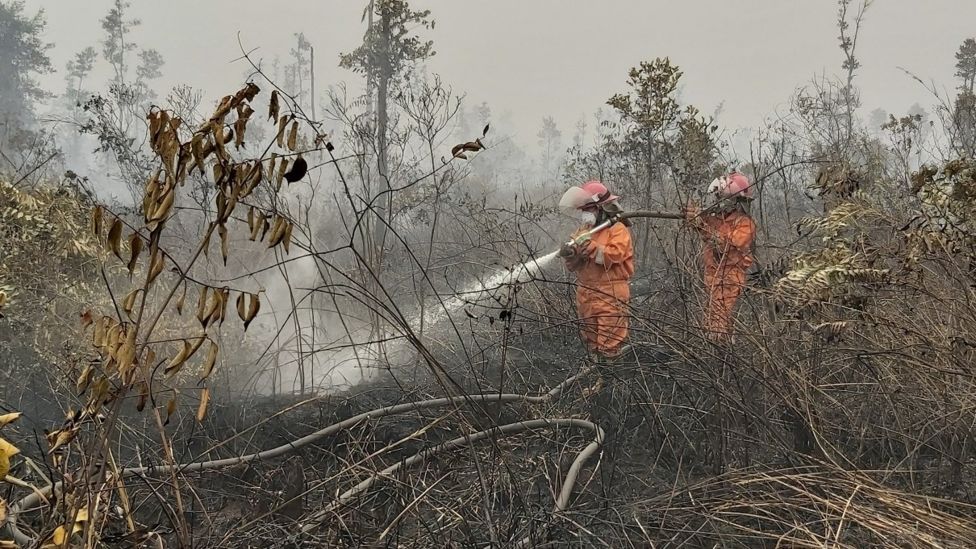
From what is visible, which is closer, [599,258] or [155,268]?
[155,268]

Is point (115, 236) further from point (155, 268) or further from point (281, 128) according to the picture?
point (281, 128)

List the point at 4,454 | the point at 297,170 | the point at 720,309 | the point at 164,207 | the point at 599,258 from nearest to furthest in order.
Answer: the point at 4,454 < the point at 164,207 < the point at 297,170 < the point at 720,309 < the point at 599,258

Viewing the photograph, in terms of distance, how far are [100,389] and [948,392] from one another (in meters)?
2.79

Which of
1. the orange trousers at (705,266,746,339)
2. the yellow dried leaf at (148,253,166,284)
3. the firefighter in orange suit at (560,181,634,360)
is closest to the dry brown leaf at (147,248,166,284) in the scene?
the yellow dried leaf at (148,253,166,284)

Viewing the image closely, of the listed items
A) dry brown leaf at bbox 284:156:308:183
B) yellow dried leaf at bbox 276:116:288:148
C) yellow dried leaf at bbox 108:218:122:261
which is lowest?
yellow dried leaf at bbox 108:218:122:261

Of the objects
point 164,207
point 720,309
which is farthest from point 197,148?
point 720,309

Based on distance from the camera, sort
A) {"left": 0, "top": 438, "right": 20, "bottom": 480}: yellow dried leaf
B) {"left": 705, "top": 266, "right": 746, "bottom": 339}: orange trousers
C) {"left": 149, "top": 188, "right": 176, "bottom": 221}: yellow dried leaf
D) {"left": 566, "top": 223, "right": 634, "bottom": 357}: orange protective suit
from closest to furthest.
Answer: {"left": 0, "top": 438, "right": 20, "bottom": 480}: yellow dried leaf < {"left": 149, "top": 188, "right": 176, "bottom": 221}: yellow dried leaf < {"left": 705, "top": 266, "right": 746, "bottom": 339}: orange trousers < {"left": 566, "top": 223, "right": 634, "bottom": 357}: orange protective suit

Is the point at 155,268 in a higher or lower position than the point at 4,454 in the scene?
higher

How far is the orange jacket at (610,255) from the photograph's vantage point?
14.3ft

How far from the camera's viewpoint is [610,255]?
435 centimetres

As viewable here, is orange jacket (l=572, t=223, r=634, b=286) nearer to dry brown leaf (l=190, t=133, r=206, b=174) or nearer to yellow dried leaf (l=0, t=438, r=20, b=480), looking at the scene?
dry brown leaf (l=190, t=133, r=206, b=174)

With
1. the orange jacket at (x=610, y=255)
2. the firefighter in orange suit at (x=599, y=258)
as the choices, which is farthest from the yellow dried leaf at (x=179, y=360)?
the orange jacket at (x=610, y=255)

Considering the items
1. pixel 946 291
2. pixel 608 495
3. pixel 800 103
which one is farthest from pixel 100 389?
pixel 800 103

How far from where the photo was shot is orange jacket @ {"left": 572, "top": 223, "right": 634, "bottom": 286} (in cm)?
435
